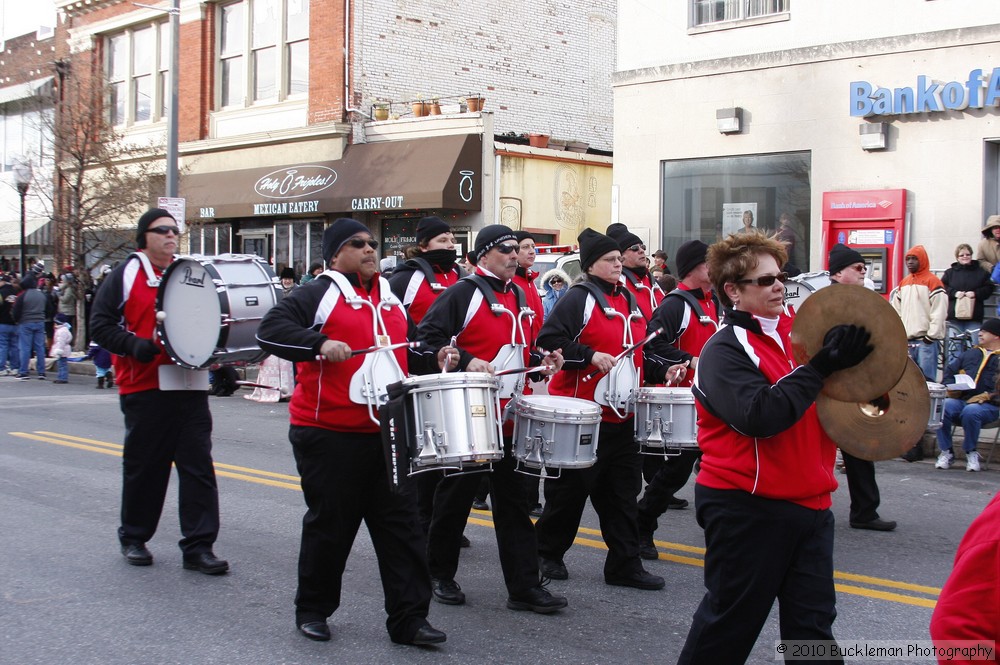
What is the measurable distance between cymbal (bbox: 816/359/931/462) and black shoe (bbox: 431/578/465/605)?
121 inches

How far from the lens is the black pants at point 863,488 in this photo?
316 inches

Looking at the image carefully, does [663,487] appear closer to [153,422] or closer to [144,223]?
[153,422]

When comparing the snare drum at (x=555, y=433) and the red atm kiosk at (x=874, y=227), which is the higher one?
the red atm kiosk at (x=874, y=227)

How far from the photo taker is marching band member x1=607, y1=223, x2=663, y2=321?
7655 mm

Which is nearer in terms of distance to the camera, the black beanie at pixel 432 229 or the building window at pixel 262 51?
the black beanie at pixel 432 229

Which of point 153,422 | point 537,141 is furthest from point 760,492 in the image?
point 537,141

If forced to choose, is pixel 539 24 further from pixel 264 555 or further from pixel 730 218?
pixel 264 555

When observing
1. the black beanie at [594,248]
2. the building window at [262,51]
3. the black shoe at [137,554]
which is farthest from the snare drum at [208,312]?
the building window at [262,51]

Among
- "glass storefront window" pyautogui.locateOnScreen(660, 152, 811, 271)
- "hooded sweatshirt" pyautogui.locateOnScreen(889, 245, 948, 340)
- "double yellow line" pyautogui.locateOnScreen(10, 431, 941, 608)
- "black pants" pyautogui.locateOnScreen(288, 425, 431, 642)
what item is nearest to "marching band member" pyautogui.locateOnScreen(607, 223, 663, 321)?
"double yellow line" pyautogui.locateOnScreen(10, 431, 941, 608)

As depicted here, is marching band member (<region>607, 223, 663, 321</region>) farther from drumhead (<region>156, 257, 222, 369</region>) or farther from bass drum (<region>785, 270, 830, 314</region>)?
drumhead (<region>156, 257, 222, 369</region>)

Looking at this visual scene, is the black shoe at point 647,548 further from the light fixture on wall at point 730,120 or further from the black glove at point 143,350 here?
the light fixture on wall at point 730,120

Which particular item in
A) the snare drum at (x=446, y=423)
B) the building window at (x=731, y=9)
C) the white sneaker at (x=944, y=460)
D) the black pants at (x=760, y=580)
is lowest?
the white sneaker at (x=944, y=460)

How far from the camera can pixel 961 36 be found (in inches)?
600

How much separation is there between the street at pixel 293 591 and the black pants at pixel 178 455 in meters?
0.33
